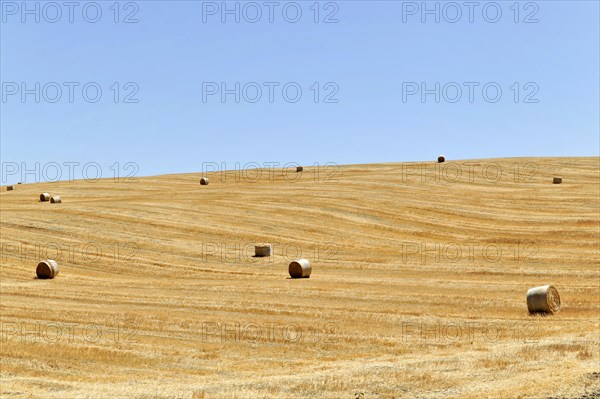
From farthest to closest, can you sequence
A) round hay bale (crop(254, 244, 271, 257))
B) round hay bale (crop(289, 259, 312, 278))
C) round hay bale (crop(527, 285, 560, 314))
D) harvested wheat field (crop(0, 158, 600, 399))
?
round hay bale (crop(254, 244, 271, 257)) → round hay bale (crop(289, 259, 312, 278)) → round hay bale (crop(527, 285, 560, 314)) → harvested wheat field (crop(0, 158, 600, 399))

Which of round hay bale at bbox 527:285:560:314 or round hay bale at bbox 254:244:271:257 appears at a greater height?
round hay bale at bbox 254:244:271:257

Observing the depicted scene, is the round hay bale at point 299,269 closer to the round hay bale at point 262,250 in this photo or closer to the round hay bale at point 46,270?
the round hay bale at point 262,250

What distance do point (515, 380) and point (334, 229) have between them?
31717 mm

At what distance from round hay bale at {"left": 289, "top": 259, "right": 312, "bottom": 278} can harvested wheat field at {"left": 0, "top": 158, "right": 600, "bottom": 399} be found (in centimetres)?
71

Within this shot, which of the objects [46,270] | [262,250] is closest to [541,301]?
[262,250]

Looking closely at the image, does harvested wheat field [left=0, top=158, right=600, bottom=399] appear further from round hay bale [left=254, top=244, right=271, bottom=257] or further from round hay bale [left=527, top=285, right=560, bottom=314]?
round hay bale [left=254, top=244, right=271, bottom=257]

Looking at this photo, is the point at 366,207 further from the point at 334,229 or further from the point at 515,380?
the point at 515,380

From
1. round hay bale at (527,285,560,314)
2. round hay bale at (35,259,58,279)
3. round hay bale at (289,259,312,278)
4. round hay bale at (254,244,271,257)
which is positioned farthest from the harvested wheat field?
round hay bale at (35,259,58,279)

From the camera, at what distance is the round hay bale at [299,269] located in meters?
32.7

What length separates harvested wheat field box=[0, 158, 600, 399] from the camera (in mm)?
15422

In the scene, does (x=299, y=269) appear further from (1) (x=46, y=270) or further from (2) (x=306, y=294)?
(1) (x=46, y=270)

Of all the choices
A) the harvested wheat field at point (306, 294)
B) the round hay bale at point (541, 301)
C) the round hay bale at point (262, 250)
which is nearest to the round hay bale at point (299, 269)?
the harvested wheat field at point (306, 294)

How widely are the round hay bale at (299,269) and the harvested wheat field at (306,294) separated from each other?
2.32ft

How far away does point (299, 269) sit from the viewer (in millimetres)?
32688
